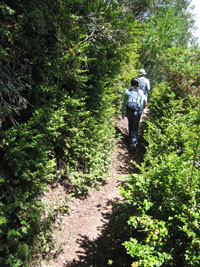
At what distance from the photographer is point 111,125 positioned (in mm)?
5875

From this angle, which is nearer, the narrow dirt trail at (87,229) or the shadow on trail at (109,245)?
the shadow on trail at (109,245)

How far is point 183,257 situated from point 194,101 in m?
5.10

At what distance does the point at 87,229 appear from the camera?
3.74 m

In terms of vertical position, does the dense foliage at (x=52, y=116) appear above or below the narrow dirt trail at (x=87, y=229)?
above

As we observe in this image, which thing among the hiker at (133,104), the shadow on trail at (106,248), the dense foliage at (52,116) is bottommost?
the shadow on trail at (106,248)

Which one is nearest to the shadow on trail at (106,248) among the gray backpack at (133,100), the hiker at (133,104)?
the hiker at (133,104)

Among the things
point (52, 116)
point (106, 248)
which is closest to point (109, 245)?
point (106, 248)

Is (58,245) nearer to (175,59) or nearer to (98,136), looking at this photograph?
(98,136)

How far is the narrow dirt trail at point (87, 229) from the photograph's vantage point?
3.16m

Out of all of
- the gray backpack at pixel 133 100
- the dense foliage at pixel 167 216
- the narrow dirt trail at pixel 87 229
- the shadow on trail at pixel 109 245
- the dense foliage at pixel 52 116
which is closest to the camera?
the dense foliage at pixel 167 216

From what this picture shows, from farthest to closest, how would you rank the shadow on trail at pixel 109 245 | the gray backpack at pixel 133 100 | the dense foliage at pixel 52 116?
the gray backpack at pixel 133 100 < the shadow on trail at pixel 109 245 < the dense foliage at pixel 52 116

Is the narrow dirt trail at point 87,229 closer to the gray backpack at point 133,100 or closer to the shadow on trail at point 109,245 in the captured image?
the shadow on trail at point 109,245

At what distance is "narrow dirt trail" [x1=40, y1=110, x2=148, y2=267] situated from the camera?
10.4 feet

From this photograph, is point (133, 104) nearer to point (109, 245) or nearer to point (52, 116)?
point (52, 116)
